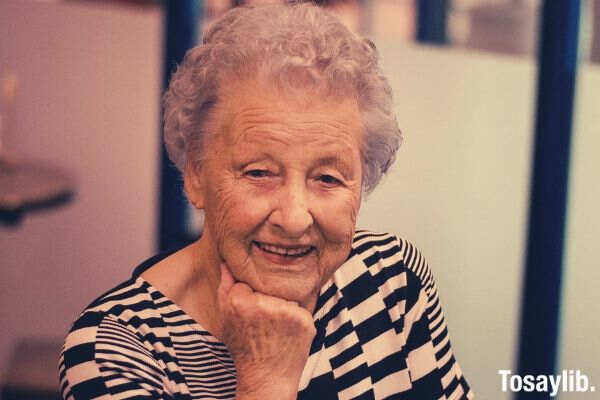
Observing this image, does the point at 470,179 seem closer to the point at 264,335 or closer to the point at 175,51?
the point at 175,51

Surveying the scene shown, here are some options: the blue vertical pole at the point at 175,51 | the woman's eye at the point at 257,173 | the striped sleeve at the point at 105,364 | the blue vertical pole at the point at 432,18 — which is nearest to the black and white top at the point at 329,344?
the striped sleeve at the point at 105,364

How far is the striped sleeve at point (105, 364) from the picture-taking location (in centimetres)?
82

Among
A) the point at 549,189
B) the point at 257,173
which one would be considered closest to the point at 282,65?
the point at 257,173

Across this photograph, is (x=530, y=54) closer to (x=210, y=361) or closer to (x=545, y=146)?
(x=545, y=146)

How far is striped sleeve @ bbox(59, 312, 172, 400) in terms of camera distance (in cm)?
82

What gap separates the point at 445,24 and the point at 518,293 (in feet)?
2.88

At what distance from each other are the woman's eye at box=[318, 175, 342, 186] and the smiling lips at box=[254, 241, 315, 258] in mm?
85

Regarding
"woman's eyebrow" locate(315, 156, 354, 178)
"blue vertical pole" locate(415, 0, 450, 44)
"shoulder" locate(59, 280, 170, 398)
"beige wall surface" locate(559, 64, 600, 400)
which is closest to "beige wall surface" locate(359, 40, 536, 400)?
"beige wall surface" locate(559, 64, 600, 400)

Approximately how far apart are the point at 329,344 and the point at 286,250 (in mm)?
185

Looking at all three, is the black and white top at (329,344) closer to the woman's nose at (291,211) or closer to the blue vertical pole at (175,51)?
the woman's nose at (291,211)

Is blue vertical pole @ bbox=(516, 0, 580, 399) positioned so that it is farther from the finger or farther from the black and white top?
the finger

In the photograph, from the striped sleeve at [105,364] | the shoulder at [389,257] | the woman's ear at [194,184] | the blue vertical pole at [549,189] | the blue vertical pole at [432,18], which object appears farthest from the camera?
the blue vertical pole at [432,18]

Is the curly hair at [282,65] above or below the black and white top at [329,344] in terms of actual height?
above

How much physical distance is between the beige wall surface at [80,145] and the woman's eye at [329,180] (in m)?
1.46
